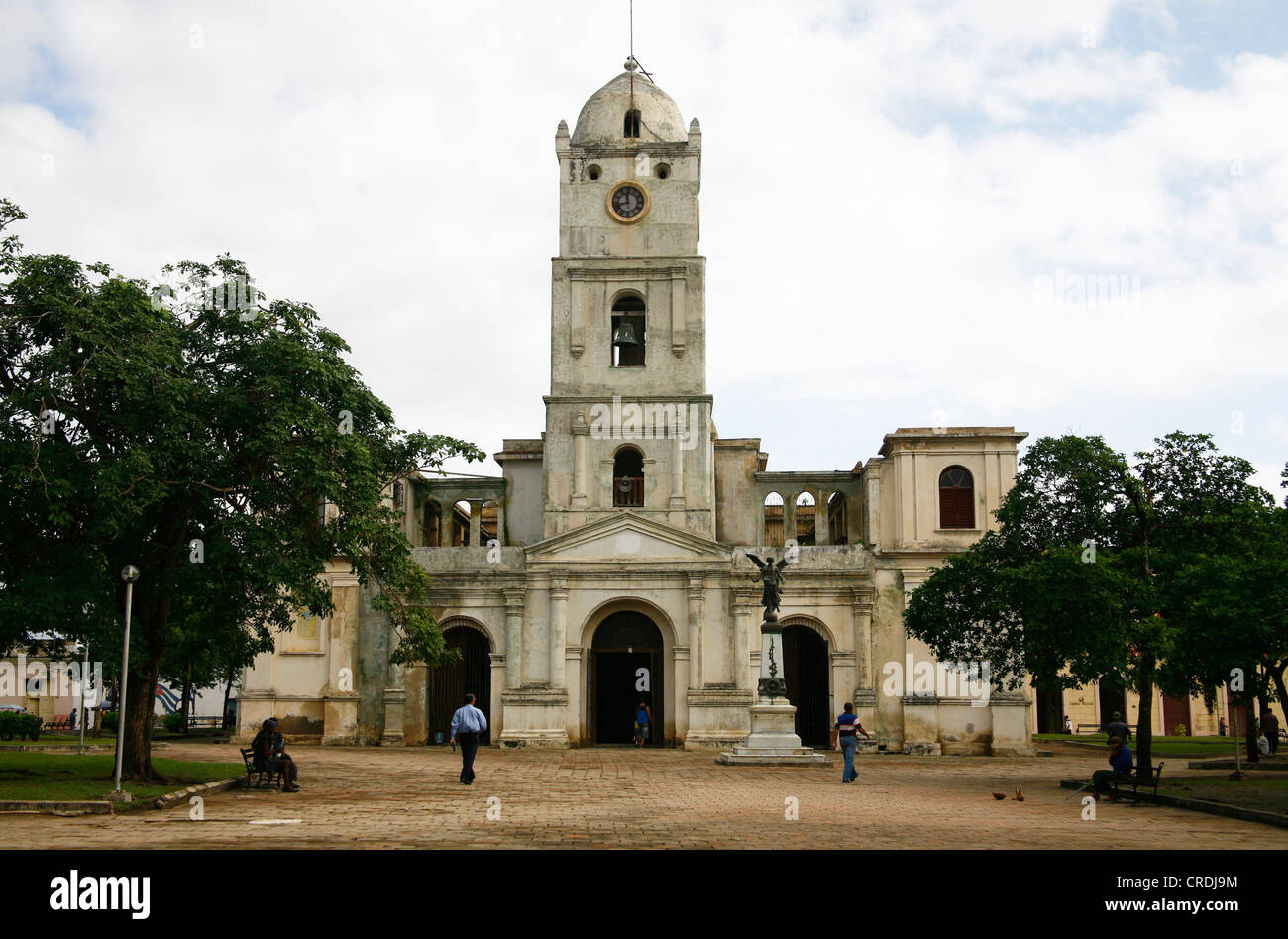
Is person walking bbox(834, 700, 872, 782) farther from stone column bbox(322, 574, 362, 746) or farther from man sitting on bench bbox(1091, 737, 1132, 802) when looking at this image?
stone column bbox(322, 574, 362, 746)

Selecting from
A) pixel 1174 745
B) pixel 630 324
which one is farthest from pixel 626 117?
pixel 1174 745

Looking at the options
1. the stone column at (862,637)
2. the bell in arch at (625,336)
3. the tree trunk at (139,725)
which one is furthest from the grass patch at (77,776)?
the stone column at (862,637)

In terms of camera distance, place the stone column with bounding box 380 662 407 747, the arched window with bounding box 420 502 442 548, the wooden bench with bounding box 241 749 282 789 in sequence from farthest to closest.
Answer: the arched window with bounding box 420 502 442 548 < the stone column with bounding box 380 662 407 747 < the wooden bench with bounding box 241 749 282 789

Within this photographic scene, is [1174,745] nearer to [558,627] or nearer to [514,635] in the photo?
[558,627]

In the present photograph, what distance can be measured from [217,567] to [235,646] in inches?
130

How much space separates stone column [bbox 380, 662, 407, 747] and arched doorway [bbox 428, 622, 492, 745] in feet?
3.46

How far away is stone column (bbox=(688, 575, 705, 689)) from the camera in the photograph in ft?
117

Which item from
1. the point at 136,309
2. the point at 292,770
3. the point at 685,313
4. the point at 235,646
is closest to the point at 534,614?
the point at 685,313

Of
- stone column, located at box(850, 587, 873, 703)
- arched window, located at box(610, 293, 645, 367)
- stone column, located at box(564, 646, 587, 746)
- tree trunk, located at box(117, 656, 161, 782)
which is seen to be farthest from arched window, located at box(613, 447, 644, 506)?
tree trunk, located at box(117, 656, 161, 782)

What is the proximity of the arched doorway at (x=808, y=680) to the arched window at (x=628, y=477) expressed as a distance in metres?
6.04

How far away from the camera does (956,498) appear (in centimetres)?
3728

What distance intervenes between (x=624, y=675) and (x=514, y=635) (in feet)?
12.4

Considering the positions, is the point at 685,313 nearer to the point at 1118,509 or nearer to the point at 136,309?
the point at 1118,509

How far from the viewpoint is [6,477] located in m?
18.4
